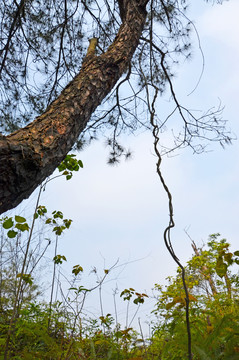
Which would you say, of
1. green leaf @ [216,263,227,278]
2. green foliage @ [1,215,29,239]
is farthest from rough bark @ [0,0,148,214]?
green leaf @ [216,263,227,278]

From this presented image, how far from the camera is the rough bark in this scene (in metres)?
1.03

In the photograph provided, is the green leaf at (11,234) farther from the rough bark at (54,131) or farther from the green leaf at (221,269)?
the green leaf at (221,269)

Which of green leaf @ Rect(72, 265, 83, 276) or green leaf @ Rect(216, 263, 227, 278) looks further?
green leaf @ Rect(72, 265, 83, 276)

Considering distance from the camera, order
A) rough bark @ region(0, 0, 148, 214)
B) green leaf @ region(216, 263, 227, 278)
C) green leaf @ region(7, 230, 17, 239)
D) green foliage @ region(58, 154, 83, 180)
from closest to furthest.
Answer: green leaf @ region(216, 263, 227, 278)
rough bark @ region(0, 0, 148, 214)
green leaf @ region(7, 230, 17, 239)
green foliage @ region(58, 154, 83, 180)

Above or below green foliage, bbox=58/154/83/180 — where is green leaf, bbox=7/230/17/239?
below

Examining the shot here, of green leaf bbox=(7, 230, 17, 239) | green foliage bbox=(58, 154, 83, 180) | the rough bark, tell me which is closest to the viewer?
the rough bark

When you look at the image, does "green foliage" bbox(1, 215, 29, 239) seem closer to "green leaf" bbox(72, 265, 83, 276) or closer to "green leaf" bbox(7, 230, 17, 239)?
"green leaf" bbox(7, 230, 17, 239)

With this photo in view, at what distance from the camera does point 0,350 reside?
146cm

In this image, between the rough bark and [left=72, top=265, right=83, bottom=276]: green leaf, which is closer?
the rough bark

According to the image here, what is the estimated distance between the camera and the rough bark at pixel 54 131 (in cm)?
103

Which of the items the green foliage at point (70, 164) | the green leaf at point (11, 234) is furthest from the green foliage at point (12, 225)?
the green foliage at point (70, 164)

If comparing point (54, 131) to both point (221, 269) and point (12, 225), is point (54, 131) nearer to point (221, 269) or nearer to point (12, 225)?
point (12, 225)

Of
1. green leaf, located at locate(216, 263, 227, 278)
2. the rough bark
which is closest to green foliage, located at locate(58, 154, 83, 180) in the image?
the rough bark

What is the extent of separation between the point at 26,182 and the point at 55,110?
0.51 metres
